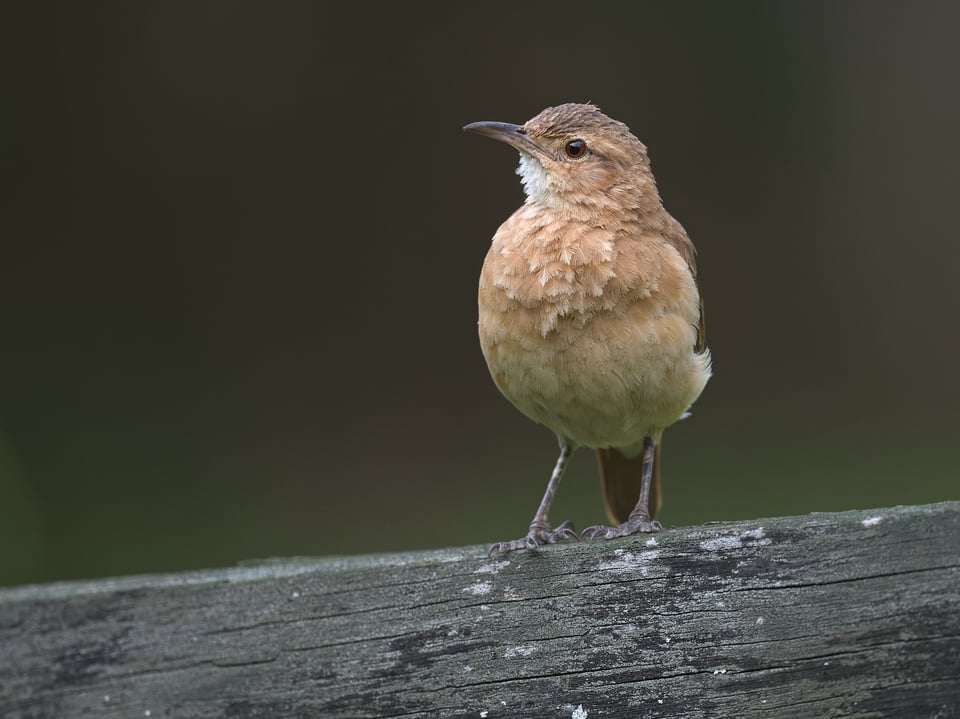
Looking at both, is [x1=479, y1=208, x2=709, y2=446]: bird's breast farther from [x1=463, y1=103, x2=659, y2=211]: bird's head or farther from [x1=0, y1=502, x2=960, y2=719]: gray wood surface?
[x1=0, y1=502, x2=960, y2=719]: gray wood surface

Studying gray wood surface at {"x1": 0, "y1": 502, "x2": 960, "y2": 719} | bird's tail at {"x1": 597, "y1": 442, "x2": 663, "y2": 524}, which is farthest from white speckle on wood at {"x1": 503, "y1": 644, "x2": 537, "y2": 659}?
bird's tail at {"x1": 597, "y1": 442, "x2": 663, "y2": 524}

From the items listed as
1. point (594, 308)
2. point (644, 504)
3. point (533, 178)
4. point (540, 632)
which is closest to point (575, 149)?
point (533, 178)

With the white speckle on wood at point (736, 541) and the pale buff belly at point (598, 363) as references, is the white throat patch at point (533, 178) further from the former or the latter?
the white speckle on wood at point (736, 541)

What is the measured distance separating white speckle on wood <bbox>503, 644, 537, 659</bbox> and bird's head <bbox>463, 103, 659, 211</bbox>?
1612 millimetres

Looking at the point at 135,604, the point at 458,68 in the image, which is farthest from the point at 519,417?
the point at 135,604

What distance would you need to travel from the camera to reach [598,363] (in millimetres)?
3146

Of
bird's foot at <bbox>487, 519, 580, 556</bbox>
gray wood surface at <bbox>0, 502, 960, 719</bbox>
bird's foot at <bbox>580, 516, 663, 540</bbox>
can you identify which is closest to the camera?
gray wood surface at <bbox>0, 502, 960, 719</bbox>

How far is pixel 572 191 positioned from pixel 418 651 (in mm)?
1677

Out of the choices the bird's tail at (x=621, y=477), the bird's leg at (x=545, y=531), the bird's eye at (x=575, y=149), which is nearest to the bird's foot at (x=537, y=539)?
the bird's leg at (x=545, y=531)

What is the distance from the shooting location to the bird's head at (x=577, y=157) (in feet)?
11.5

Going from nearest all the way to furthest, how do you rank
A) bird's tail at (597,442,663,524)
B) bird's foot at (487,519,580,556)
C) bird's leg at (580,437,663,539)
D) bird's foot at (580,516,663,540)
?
bird's foot at (487,519,580,556)
bird's foot at (580,516,663,540)
bird's leg at (580,437,663,539)
bird's tail at (597,442,663,524)

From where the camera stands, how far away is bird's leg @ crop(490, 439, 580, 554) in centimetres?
247

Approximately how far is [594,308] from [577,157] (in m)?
0.68

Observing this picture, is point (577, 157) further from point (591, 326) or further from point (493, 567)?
point (493, 567)
